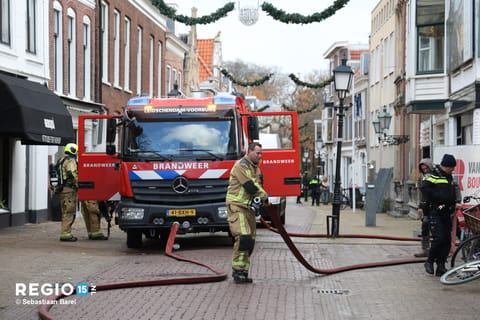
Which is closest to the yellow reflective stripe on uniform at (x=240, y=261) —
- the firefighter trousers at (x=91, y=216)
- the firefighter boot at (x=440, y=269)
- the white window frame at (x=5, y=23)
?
the firefighter boot at (x=440, y=269)

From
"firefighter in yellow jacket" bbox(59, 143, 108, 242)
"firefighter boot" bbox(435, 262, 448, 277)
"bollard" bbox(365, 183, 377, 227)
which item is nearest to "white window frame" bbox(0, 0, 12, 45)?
"firefighter in yellow jacket" bbox(59, 143, 108, 242)

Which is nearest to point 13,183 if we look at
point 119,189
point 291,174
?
point 119,189

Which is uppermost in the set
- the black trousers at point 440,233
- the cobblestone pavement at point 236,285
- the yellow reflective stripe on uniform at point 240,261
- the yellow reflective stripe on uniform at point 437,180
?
the yellow reflective stripe on uniform at point 437,180

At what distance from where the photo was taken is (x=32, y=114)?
18.2 m

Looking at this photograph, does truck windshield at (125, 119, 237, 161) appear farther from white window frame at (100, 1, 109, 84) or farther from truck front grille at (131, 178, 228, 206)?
white window frame at (100, 1, 109, 84)

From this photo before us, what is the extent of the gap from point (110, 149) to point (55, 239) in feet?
9.69

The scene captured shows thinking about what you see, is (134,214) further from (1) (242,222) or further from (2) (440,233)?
(2) (440,233)

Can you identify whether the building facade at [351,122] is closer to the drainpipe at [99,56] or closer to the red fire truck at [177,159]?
the drainpipe at [99,56]

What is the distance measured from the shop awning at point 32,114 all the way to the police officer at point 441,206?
31.5 ft

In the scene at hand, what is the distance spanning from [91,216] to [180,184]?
11.0ft

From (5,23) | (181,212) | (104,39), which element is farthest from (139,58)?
(181,212)

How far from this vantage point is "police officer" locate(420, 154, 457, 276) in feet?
37.1

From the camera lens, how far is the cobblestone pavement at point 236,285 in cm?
855

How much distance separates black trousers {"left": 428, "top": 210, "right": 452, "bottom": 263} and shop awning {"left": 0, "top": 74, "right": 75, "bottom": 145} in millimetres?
9698
